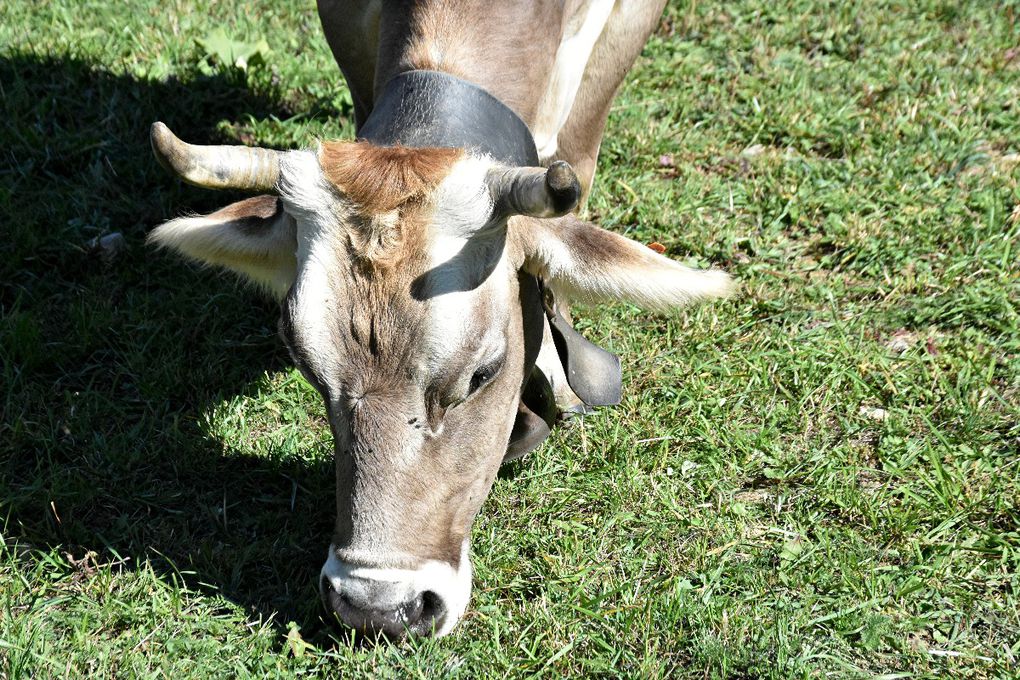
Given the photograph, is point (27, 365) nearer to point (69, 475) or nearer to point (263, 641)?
point (69, 475)

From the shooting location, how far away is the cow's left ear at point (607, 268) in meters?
3.41

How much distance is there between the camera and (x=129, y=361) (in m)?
4.78

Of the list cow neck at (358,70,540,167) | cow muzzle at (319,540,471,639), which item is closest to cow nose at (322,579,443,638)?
cow muzzle at (319,540,471,639)

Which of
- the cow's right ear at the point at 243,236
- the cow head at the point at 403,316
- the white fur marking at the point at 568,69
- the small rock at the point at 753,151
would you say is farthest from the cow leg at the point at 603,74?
the cow head at the point at 403,316

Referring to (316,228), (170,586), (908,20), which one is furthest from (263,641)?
(908,20)

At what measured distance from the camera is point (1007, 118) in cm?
595

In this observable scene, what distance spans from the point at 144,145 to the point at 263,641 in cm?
323

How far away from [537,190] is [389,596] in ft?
4.14

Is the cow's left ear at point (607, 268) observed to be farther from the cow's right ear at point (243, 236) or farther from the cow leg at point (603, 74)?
the cow leg at point (603, 74)

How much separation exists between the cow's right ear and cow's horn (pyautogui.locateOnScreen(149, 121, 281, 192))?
293mm

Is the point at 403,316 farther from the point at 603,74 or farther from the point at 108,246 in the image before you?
the point at 108,246

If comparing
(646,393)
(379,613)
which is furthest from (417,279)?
(646,393)

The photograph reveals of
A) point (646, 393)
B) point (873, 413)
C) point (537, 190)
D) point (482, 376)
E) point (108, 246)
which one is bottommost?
point (108, 246)

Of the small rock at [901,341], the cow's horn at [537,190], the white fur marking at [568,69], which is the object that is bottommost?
the small rock at [901,341]
